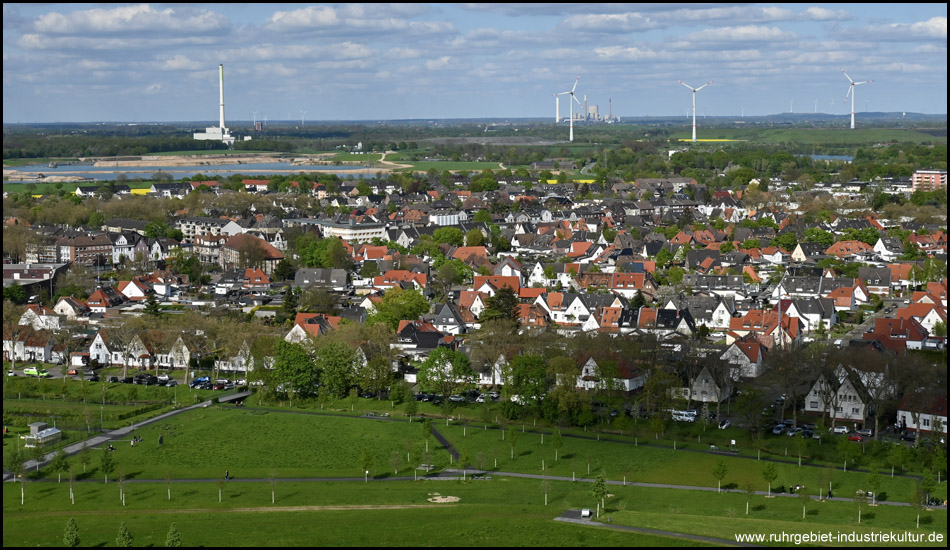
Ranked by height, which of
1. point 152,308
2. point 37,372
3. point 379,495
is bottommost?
point 379,495

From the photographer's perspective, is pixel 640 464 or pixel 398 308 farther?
pixel 398 308

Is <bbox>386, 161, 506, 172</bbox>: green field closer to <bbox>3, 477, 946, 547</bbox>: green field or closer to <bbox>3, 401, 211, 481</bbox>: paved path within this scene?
<bbox>3, 401, 211, 481</bbox>: paved path

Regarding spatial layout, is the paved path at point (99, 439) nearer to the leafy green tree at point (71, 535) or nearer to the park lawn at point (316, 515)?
the park lawn at point (316, 515)

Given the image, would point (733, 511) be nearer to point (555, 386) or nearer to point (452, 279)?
point (555, 386)

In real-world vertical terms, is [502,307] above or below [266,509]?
above

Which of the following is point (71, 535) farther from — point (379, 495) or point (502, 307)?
point (502, 307)

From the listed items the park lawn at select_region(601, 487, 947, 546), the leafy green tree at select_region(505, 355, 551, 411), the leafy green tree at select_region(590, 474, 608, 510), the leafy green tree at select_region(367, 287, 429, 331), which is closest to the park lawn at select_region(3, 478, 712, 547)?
the leafy green tree at select_region(590, 474, 608, 510)

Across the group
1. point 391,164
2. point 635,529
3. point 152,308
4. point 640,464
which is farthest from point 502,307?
point 391,164

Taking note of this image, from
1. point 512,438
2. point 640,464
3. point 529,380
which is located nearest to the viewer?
point 640,464
